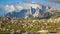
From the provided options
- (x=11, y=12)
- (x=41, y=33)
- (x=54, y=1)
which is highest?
(x=54, y=1)

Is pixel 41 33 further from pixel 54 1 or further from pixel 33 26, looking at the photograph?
pixel 54 1

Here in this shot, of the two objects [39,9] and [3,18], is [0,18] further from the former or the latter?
[39,9]

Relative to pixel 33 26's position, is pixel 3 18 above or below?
above

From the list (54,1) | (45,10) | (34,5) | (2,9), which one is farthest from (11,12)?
(54,1)

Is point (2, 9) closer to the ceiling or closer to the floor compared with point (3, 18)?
closer to the ceiling

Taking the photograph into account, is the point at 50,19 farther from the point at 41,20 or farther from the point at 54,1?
the point at 54,1

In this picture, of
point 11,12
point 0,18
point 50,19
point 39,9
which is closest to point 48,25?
point 50,19

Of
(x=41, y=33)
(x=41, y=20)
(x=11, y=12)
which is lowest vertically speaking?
(x=41, y=33)

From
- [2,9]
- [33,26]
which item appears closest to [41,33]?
[33,26]
